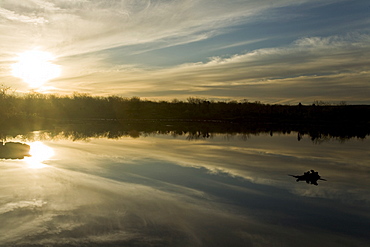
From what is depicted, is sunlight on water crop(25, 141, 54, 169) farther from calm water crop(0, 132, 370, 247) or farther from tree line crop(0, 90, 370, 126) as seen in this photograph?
tree line crop(0, 90, 370, 126)

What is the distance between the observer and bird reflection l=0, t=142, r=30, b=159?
51.9 feet

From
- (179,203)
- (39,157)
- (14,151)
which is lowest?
(179,203)

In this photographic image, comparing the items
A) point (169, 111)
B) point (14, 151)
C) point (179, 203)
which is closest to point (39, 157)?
point (14, 151)

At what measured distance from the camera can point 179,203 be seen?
340 inches

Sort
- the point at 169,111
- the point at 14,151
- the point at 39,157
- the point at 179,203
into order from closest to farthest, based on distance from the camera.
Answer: the point at 179,203
the point at 39,157
the point at 14,151
the point at 169,111

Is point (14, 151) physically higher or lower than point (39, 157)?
higher

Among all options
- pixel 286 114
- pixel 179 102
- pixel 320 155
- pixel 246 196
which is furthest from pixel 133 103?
pixel 246 196

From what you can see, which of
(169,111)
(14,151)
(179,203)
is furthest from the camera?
(169,111)

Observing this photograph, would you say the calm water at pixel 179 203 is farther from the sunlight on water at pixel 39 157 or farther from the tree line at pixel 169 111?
the tree line at pixel 169 111

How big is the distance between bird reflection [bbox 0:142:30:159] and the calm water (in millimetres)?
1011

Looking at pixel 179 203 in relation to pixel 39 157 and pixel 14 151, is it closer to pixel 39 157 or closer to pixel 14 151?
pixel 39 157

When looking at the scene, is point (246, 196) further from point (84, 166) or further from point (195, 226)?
point (84, 166)

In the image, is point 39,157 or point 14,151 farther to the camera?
point 14,151

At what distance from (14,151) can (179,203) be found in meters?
12.0
